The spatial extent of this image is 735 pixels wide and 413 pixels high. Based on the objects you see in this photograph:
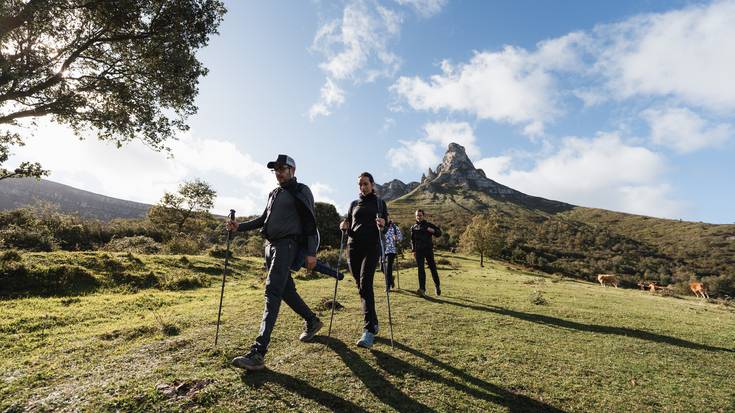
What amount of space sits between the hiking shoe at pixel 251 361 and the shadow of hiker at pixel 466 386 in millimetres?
1641

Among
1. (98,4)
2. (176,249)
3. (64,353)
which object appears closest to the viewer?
(64,353)

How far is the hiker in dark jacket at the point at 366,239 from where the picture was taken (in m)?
6.34

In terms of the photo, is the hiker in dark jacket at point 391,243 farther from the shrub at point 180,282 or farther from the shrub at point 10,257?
the shrub at point 10,257

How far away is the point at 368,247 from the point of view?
22.3ft

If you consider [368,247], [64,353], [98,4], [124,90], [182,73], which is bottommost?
[64,353]

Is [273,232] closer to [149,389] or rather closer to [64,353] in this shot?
[149,389]

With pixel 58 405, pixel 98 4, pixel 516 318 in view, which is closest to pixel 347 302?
pixel 516 318

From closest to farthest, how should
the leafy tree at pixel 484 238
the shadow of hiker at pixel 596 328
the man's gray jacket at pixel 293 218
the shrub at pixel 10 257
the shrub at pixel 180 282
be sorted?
the man's gray jacket at pixel 293 218, the shadow of hiker at pixel 596 328, the shrub at pixel 10 257, the shrub at pixel 180 282, the leafy tree at pixel 484 238

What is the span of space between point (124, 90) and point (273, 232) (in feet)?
38.4

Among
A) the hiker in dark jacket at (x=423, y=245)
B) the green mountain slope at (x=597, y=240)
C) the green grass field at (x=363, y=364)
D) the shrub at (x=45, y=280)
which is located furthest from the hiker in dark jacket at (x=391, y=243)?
the green mountain slope at (x=597, y=240)

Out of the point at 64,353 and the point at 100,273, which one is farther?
the point at 100,273

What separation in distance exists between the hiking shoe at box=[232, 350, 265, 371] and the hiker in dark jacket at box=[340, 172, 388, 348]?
1.99 m

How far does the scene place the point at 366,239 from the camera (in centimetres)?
687

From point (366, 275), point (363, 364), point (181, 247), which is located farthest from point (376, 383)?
point (181, 247)
